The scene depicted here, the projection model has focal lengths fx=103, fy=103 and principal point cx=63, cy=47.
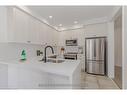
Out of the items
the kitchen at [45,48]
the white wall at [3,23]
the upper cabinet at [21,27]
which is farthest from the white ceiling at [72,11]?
the white wall at [3,23]

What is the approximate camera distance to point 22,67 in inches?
71.2

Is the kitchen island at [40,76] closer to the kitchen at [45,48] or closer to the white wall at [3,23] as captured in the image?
the kitchen at [45,48]

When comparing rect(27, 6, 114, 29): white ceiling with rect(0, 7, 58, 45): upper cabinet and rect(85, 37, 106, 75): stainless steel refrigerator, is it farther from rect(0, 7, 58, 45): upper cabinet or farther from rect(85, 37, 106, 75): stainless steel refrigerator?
rect(85, 37, 106, 75): stainless steel refrigerator

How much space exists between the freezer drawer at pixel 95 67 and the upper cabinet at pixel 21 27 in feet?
7.38

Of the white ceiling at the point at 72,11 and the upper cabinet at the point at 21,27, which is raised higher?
the white ceiling at the point at 72,11

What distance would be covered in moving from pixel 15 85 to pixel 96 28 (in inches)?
153

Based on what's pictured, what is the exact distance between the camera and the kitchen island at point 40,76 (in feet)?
4.64

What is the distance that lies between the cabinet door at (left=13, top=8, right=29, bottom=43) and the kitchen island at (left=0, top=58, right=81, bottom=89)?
0.87 m

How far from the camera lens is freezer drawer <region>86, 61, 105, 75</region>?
424 centimetres

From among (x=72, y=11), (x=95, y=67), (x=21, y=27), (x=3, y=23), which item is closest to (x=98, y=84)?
(x=95, y=67)

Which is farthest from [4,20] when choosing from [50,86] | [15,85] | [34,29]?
[50,86]

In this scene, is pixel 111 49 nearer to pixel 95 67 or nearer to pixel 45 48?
pixel 95 67

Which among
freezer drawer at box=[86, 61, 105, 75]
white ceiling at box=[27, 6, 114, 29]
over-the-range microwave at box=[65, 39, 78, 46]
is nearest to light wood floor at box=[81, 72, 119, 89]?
freezer drawer at box=[86, 61, 105, 75]
